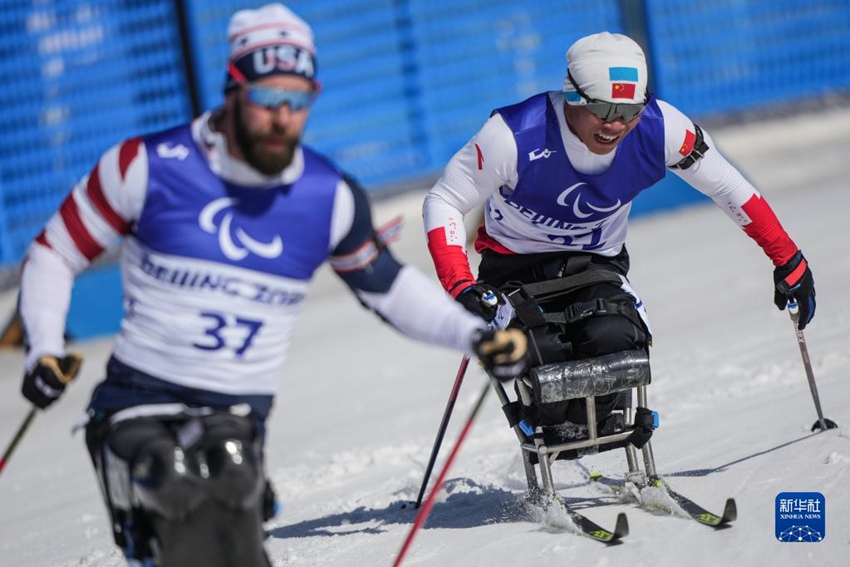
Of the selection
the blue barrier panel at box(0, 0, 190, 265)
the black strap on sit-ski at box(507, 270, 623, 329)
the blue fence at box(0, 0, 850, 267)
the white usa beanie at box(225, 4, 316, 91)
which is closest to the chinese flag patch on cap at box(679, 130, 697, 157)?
the black strap on sit-ski at box(507, 270, 623, 329)

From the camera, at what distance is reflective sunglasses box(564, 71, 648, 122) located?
499cm

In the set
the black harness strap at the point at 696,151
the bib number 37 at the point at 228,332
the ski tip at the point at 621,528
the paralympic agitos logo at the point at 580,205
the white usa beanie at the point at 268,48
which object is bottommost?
the ski tip at the point at 621,528

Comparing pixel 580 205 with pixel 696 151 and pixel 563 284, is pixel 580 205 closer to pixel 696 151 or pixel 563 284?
pixel 563 284

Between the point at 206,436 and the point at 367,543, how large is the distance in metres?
1.81

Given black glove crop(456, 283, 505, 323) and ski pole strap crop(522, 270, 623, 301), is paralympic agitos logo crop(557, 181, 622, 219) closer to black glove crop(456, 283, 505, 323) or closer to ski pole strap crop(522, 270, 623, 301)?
ski pole strap crop(522, 270, 623, 301)

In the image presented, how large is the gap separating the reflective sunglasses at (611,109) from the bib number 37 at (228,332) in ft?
5.95

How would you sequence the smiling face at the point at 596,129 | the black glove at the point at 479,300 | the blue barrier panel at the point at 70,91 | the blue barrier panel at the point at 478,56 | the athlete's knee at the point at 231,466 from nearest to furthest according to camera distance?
the athlete's knee at the point at 231,466, the smiling face at the point at 596,129, the black glove at the point at 479,300, the blue barrier panel at the point at 70,91, the blue barrier panel at the point at 478,56

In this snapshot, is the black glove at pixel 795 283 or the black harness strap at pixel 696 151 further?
the black glove at pixel 795 283

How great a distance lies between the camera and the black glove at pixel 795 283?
222 inches

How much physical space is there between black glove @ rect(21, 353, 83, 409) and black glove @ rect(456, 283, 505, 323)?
1.89m

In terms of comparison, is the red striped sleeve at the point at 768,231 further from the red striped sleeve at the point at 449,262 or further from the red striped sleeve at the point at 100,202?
the red striped sleeve at the point at 100,202

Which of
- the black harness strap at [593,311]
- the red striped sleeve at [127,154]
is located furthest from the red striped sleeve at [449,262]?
the red striped sleeve at [127,154]

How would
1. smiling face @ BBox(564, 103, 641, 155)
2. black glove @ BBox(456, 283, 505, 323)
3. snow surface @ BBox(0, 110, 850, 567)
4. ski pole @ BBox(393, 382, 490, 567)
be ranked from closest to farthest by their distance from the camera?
1. ski pole @ BBox(393, 382, 490, 567)
2. snow surface @ BBox(0, 110, 850, 567)
3. smiling face @ BBox(564, 103, 641, 155)
4. black glove @ BBox(456, 283, 505, 323)

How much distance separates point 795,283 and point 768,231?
0.27 m
